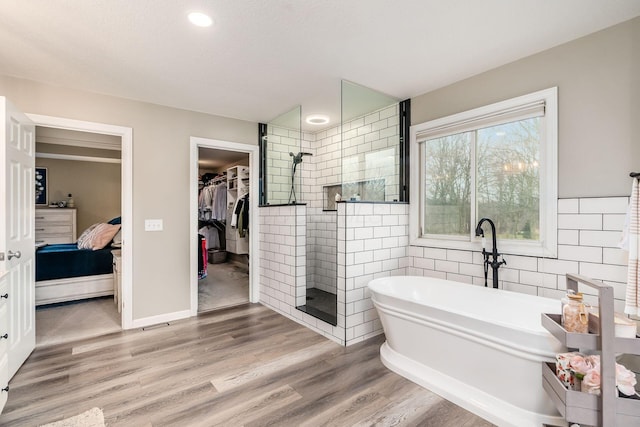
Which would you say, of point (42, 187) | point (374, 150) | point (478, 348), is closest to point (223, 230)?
point (42, 187)

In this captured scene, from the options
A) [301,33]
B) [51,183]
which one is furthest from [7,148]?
[51,183]

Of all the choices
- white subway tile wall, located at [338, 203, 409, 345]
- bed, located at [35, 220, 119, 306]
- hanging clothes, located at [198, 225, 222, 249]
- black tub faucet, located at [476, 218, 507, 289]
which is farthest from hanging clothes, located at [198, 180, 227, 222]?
black tub faucet, located at [476, 218, 507, 289]

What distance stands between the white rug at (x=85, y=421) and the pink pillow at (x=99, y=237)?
10.4 feet

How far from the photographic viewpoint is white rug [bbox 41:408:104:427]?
1786mm

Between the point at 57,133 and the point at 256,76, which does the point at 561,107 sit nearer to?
the point at 256,76

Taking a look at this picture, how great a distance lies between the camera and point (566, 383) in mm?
1446

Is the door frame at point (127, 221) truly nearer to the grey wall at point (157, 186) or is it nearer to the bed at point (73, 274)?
the grey wall at point (157, 186)

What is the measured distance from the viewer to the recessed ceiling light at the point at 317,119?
3902 millimetres

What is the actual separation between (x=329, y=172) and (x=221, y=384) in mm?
2928

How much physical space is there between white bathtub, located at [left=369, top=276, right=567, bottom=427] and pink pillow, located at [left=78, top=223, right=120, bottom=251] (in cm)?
411

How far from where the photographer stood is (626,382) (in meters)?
1.40

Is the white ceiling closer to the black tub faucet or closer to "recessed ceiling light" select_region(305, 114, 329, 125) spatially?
"recessed ceiling light" select_region(305, 114, 329, 125)

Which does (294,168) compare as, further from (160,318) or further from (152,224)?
(160,318)

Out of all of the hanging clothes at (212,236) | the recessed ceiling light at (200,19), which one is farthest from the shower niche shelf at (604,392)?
the hanging clothes at (212,236)
